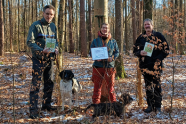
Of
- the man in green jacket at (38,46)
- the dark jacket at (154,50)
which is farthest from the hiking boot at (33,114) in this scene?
the dark jacket at (154,50)

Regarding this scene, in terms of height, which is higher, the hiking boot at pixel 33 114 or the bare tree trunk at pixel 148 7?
the bare tree trunk at pixel 148 7

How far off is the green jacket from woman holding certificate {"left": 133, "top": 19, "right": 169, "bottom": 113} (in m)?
1.92

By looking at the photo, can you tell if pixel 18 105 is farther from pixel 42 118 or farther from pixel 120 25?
pixel 120 25

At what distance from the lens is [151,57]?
3598 mm

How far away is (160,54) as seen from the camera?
3508 mm

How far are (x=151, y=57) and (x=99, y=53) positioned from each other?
1.16 m

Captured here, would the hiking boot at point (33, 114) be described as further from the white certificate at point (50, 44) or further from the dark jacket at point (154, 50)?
the dark jacket at point (154, 50)

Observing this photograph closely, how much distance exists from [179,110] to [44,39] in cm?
347

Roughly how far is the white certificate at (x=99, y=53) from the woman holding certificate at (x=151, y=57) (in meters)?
0.69

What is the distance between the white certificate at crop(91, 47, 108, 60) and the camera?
3381 millimetres

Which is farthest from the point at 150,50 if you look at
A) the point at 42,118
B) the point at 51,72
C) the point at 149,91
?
the point at 42,118

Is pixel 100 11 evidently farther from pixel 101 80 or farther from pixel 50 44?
pixel 101 80

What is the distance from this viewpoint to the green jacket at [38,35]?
329cm

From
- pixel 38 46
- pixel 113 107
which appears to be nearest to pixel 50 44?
pixel 38 46
